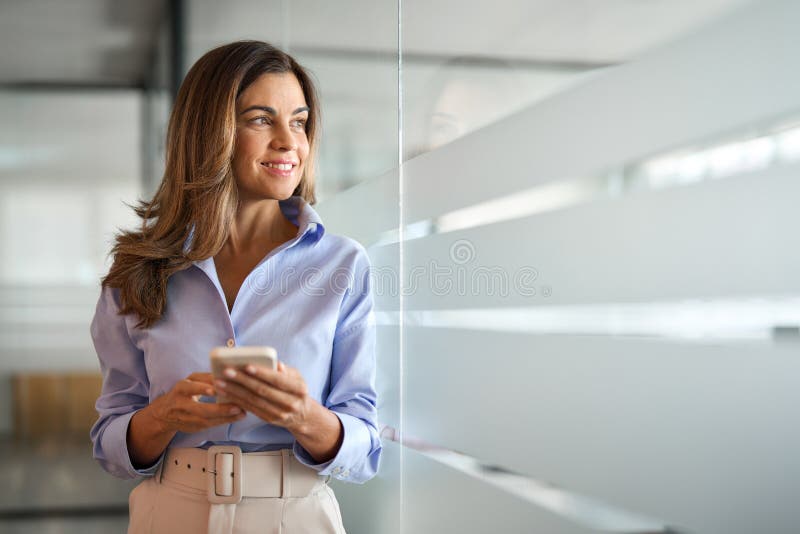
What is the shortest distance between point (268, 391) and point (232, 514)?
329mm

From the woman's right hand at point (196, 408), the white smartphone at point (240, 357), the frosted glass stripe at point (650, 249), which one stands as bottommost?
the woman's right hand at point (196, 408)

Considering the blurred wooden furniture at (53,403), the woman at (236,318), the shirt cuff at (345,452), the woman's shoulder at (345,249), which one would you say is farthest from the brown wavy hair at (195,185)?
the blurred wooden furniture at (53,403)

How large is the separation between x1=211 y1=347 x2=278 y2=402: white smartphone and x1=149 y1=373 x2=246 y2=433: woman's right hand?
15 centimetres

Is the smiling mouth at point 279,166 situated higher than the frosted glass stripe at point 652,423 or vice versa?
the smiling mouth at point 279,166

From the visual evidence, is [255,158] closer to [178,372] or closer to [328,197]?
[178,372]

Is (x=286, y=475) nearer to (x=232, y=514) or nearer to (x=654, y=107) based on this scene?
(x=232, y=514)

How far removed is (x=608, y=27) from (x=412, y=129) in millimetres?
787

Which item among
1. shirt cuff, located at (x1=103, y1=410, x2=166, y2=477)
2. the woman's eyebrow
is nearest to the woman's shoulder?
the woman's eyebrow

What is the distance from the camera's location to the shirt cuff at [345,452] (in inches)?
57.4

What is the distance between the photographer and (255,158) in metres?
1.63

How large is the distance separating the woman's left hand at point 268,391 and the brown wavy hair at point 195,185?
0.37 meters

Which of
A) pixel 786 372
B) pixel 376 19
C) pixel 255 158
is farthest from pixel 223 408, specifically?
pixel 376 19

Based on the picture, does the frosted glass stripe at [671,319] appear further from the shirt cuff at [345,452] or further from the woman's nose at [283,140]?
the woman's nose at [283,140]

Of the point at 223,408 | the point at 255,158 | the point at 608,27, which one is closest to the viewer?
the point at 608,27
